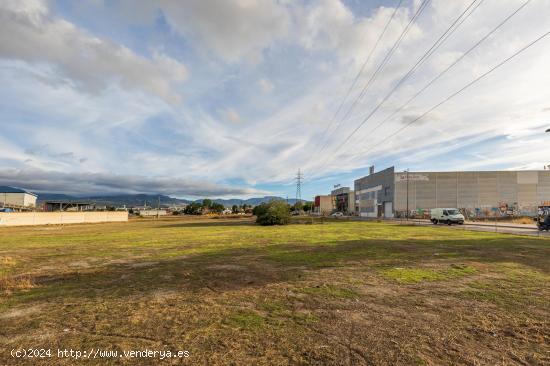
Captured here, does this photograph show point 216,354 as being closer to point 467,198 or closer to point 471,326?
point 471,326

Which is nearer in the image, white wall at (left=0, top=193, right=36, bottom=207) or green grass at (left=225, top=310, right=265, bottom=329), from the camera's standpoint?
green grass at (left=225, top=310, right=265, bottom=329)

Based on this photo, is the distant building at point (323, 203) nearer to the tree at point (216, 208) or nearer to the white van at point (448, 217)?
the tree at point (216, 208)

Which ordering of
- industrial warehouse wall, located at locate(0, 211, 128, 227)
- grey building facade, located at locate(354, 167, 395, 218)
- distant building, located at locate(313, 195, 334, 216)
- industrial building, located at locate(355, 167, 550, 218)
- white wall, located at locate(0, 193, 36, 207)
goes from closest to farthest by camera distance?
1. industrial warehouse wall, located at locate(0, 211, 128, 227)
2. industrial building, located at locate(355, 167, 550, 218)
3. grey building facade, located at locate(354, 167, 395, 218)
4. white wall, located at locate(0, 193, 36, 207)
5. distant building, located at locate(313, 195, 334, 216)

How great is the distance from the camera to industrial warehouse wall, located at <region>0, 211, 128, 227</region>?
50812 millimetres

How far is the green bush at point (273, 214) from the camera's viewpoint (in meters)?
43.8

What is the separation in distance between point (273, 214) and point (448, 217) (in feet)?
85.0

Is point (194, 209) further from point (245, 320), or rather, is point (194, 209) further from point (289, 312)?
point (245, 320)

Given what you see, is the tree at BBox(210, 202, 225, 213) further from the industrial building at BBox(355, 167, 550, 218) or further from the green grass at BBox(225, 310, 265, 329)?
the green grass at BBox(225, 310, 265, 329)

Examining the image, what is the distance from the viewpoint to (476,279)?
8.31 m

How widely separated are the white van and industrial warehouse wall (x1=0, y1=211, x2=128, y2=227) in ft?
243

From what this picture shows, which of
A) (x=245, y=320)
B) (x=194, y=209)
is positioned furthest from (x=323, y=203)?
(x=245, y=320)

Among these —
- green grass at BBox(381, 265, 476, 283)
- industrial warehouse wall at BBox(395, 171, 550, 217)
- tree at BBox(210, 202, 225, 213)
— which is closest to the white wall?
tree at BBox(210, 202, 225, 213)

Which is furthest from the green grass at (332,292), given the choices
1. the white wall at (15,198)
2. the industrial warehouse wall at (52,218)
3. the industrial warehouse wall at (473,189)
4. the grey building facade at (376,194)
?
Result: the white wall at (15,198)

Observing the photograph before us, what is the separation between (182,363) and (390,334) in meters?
3.26
